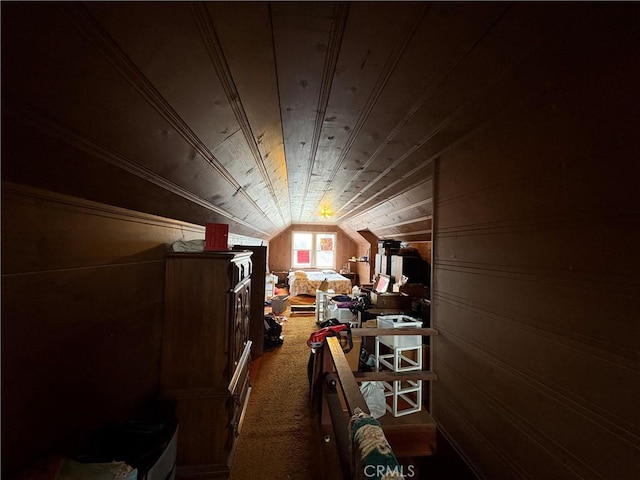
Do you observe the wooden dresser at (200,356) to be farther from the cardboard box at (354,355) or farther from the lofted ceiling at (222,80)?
the cardboard box at (354,355)

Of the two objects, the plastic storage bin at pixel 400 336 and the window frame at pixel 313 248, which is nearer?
the plastic storage bin at pixel 400 336

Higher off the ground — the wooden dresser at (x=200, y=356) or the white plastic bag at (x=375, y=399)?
the wooden dresser at (x=200, y=356)

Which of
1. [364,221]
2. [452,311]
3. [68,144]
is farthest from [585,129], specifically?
[364,221]

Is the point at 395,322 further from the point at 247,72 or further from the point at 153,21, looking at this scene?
the point at 153,21

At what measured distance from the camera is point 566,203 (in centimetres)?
90

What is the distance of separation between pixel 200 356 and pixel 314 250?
646cm

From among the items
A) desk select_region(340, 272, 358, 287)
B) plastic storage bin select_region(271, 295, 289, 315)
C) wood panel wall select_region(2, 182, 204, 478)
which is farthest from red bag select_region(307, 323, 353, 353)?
desk select_region(340, 272, 358, 287)

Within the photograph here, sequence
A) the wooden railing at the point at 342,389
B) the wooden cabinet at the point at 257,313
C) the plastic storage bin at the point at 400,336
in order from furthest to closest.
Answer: the wooden cabinet at the point at 257,313, the plastic storage bin at the point at 400,336, the wooden railing at the point at 342,389

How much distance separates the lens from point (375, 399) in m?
2.22

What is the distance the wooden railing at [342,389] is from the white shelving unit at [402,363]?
421 mm

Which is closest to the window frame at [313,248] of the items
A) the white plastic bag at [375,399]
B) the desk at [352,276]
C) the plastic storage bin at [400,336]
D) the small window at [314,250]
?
the small window at [314,250]

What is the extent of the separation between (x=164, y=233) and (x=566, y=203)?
2.03 m

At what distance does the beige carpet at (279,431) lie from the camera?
1618mm

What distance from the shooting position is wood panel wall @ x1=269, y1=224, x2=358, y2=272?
773cm
